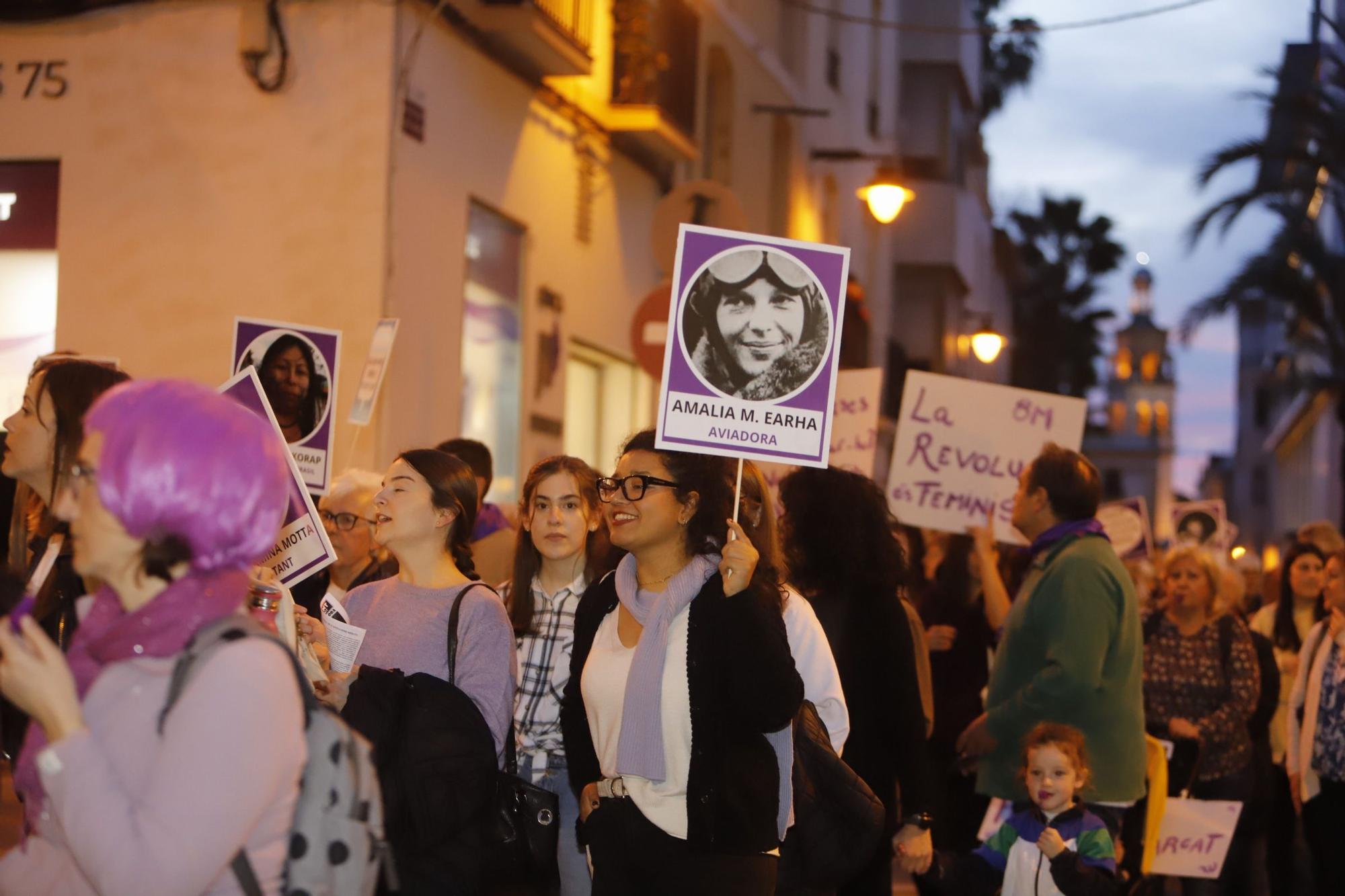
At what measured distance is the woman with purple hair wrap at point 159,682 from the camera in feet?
9.80

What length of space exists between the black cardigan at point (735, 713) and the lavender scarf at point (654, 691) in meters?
0.07

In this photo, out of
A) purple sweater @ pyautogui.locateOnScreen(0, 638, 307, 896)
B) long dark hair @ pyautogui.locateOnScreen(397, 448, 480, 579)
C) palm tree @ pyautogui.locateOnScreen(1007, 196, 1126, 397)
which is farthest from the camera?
palm tree @ pyautogui.locateOnScreen(1007, 196, 1126, 397)

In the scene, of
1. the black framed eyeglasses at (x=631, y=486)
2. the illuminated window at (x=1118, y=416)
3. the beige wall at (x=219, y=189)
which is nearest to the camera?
the black framed eyeglasses at (x=631, y=486)

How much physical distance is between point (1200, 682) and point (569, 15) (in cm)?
797

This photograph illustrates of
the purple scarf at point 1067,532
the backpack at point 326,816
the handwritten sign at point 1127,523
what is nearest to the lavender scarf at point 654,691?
the backpack at point 326,816

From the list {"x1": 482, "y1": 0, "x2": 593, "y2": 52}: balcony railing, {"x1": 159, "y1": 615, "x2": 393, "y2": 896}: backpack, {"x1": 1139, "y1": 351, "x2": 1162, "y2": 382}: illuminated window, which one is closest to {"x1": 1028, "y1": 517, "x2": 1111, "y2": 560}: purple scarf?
{"x1": 159, "y1": 615, "x2": 393, "y2": 896}: backpack

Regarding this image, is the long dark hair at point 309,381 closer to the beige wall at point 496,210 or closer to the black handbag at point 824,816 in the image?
the black handbag at point 824,816

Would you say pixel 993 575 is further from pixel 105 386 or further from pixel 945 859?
pixel 105 386

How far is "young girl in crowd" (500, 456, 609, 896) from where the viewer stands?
600cm

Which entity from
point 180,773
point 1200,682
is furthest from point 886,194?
point 180,773

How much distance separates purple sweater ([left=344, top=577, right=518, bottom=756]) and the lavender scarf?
1.53 ft

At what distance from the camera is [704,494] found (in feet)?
17.5

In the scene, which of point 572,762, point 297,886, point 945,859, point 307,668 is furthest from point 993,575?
point 297,886

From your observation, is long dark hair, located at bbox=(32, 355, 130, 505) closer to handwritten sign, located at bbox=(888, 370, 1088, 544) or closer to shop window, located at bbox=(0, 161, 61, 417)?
handwritten sign, located at bbox=(888, 370, 1088, 544)
